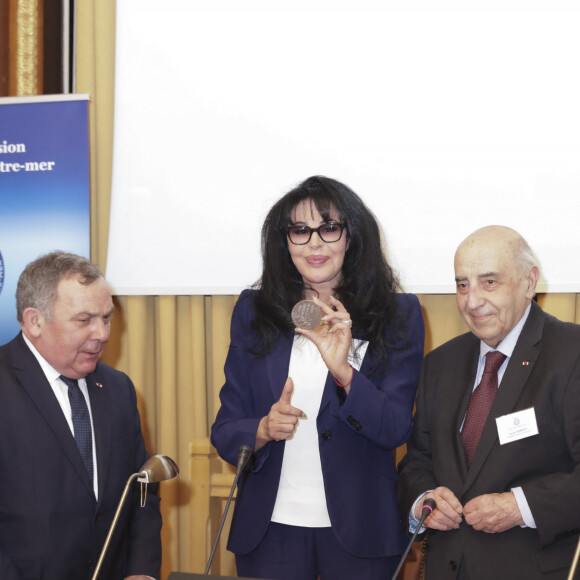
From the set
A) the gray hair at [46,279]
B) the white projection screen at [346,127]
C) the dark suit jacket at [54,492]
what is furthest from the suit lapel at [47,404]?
the white projection screen at [346,127]

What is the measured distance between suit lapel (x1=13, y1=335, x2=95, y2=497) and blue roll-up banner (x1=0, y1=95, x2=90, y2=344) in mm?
1594

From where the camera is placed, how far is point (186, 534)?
4.04 metres

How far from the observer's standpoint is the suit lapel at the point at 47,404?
2.24 metres

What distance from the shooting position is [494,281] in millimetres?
2172

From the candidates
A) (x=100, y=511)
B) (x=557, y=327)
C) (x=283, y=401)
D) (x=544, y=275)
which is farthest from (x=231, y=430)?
(x=544, y=275)

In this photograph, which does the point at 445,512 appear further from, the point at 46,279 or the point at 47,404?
the point at 46,279

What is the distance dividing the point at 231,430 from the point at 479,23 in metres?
2.33

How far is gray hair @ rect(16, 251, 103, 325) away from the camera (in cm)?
232

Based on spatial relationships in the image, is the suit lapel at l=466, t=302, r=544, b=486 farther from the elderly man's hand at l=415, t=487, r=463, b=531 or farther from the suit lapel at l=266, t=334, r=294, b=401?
the suit lapel at l=266, t=334, r=294, b=401

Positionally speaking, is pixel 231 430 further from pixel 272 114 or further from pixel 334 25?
pixel 334 25

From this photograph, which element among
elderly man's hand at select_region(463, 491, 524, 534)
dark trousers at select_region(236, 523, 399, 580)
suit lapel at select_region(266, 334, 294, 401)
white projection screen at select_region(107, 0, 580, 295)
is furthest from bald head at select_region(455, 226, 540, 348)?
white projection screen at select_region(107, 0, 580, 295)

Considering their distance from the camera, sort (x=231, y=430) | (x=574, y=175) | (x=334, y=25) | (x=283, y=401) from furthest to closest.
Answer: (x=334, y=25)
(x=574, y=175)
(x=231, y=430)
(x=283, y=401)

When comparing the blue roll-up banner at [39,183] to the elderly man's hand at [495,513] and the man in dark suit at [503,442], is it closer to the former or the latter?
the man in dark suit at [503,442]

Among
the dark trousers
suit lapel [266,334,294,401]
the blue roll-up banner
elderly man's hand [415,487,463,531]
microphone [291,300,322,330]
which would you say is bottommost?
the dark trousers
